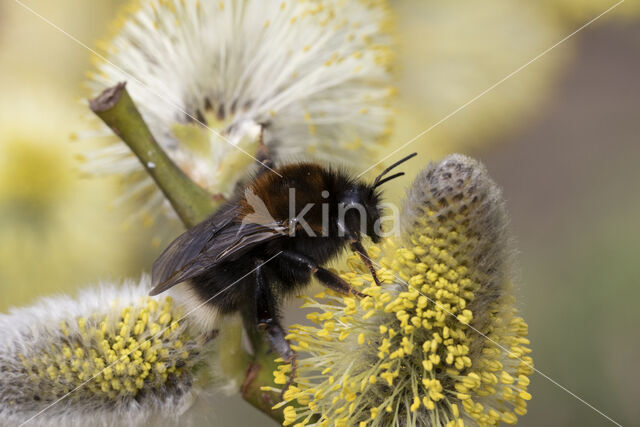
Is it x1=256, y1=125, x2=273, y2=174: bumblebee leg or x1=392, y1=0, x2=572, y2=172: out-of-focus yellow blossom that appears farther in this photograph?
x1=392, y1=0, x2=572, y2=172: out-of-focus yellow blossom

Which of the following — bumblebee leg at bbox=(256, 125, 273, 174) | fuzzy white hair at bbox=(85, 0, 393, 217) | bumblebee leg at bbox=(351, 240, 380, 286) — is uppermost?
fuzzy white hair at bbox=(85, 0, 393, 217)

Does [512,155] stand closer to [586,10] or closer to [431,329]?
[586,10]

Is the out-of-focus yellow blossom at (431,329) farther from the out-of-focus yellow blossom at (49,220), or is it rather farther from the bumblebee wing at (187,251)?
the out-of-focus yellow blossom at (49,220)

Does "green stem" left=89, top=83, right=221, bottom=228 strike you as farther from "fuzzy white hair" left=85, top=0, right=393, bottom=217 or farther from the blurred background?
the blurred background

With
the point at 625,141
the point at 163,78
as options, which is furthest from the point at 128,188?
the point at 625,141

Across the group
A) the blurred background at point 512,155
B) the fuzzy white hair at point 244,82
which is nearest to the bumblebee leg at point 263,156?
the fuzzy white hair at point 244,82

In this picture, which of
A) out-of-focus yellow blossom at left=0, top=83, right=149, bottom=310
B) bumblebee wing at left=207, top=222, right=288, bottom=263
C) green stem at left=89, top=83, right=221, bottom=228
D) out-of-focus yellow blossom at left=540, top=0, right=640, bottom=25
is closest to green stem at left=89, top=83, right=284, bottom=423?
green stem at left=89, top=83, right=221, bottom=228
